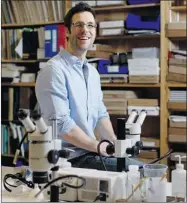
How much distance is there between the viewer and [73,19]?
2.00 m

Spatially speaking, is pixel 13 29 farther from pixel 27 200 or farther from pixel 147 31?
pixel 27 200

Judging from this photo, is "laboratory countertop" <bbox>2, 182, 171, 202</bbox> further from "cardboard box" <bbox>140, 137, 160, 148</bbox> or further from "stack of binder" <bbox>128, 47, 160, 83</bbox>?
"stack of binder" <bbox>128, 47, 160, 83</bbox>

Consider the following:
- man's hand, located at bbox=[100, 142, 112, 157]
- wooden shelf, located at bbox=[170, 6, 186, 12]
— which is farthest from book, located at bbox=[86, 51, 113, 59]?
man's hand, located at bbox=[100, 142, 112, 157]

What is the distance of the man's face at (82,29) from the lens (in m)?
1.97

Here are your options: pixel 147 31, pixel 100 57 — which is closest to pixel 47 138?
pixel 100 57

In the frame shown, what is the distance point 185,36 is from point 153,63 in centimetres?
31

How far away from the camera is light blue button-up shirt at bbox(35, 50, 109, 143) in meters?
1.82

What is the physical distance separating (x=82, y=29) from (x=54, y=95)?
377 millimetres

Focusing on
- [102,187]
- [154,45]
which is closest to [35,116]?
[102,187]

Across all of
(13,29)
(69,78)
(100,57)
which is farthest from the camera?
(13,29)

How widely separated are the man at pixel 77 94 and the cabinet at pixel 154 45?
3.07 ft

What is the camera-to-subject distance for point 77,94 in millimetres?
1944

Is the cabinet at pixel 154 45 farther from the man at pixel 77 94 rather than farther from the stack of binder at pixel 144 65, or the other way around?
the man at pixel 77 94

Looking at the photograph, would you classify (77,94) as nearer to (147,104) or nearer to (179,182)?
(179,182)
